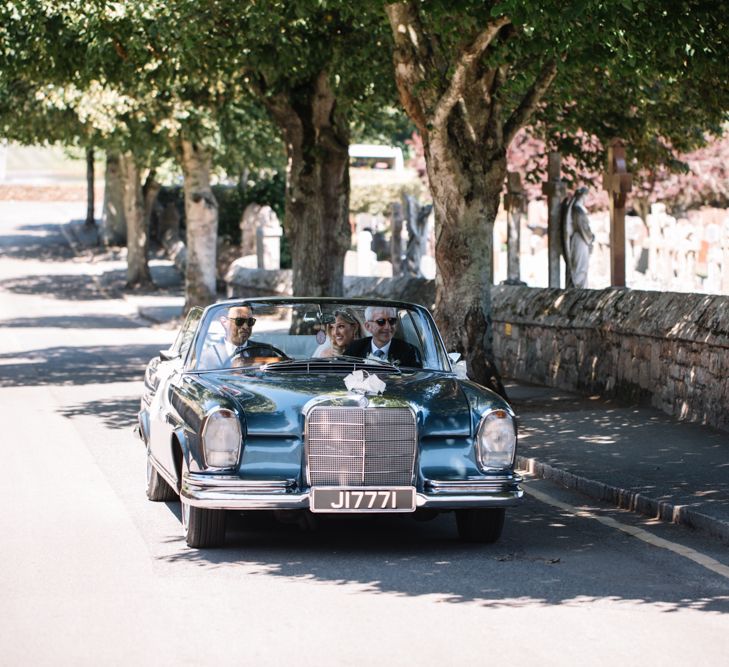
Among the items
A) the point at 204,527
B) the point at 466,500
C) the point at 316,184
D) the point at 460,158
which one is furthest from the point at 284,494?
the point at 316,184

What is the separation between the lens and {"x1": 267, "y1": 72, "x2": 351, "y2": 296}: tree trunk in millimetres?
22828

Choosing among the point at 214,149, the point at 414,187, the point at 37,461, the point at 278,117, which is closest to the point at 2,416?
the point at 37,461

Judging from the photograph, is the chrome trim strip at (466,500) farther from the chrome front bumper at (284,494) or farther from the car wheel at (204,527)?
the car wheel at (204,527)

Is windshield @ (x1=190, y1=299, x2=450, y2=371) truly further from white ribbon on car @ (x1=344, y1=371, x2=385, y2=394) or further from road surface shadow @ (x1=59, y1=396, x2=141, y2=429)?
road surface shadow @ (x1=59, y1=396, x2=141, y2=429)

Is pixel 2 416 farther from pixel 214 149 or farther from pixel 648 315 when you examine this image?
pixel 214 149

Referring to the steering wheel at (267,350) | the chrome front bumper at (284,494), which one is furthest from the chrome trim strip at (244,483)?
the steering wheel at (267,350)

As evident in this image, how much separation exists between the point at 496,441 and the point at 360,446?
2.74 ft

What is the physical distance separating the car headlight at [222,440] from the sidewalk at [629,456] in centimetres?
316

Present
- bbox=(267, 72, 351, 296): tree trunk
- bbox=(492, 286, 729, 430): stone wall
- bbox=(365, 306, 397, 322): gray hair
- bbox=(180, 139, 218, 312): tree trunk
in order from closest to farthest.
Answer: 1. bbox=(365, 306, 397, 322): gray hair
2. bbox=(492, 286, 729, 430): stone wall
3. bbox=(267, 72, 351, 296): tree trunk
4. bbox=(180, 139, 218, 312): tree trunk

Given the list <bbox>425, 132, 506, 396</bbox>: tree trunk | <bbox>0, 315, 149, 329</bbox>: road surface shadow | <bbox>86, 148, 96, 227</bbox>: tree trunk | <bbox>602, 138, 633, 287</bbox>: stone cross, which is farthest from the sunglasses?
<bbox>86, 148, 96, 227</bbox>: tree trunk

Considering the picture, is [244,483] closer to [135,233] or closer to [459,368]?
[459,368]

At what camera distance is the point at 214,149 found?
37.6 metres

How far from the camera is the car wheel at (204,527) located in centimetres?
867

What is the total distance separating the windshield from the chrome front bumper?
142cm
